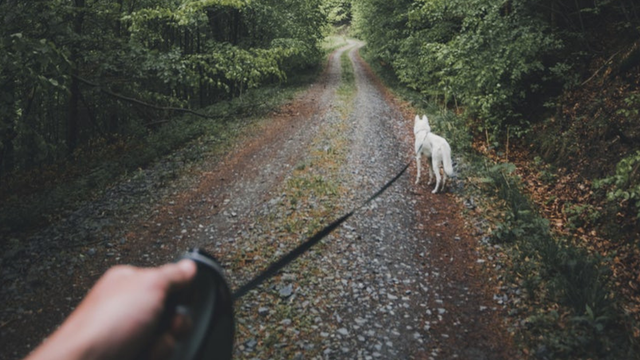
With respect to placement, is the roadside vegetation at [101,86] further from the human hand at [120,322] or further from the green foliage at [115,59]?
the human hand at [120,322]

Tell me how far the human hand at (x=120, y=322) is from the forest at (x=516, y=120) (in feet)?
15.0

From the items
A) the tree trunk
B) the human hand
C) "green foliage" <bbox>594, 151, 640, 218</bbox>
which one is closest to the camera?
the human hand

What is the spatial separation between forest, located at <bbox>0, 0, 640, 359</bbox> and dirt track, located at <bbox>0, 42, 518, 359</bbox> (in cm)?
88

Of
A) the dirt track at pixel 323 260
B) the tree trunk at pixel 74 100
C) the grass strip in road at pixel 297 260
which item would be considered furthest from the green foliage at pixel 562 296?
the tree trunk at pixel 74 100

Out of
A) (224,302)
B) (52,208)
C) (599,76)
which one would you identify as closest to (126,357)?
(224,302)

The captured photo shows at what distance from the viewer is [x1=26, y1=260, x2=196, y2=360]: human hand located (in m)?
0.71

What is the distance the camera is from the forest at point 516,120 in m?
4.71

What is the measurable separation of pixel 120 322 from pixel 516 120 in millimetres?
11691

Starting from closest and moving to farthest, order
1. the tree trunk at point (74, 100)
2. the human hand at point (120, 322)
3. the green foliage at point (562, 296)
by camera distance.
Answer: the human hand at point (120, 322)
the green foliage at point (562, 296)
the tree trunk at point (74, 100)

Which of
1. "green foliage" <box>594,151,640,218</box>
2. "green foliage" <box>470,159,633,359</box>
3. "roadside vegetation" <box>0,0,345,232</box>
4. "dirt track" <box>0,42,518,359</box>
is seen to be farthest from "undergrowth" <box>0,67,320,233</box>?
"green foliage" <box>594,151,640,218</box>

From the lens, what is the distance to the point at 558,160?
8.34 meters

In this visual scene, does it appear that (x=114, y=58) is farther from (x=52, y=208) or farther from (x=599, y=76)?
(x=599, y=76)

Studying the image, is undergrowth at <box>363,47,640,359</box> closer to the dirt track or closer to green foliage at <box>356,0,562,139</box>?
the dirt track

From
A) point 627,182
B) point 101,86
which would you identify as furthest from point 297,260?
point 101,86
